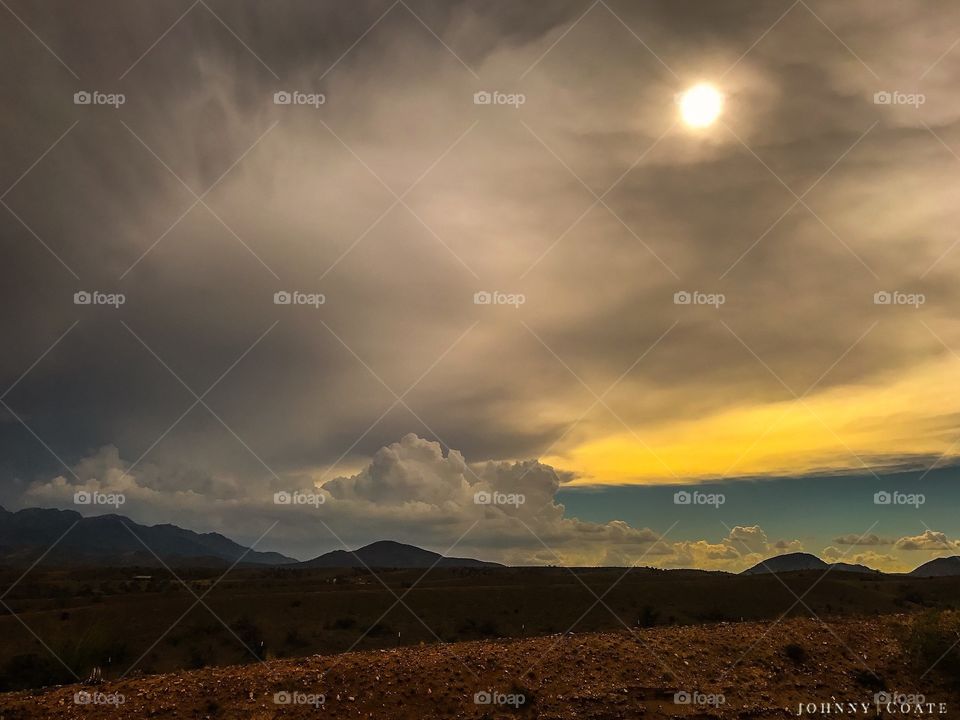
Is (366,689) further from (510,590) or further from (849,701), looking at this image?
(510,590)

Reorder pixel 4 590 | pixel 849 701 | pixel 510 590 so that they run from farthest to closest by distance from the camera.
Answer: pixel 4 590 < pixel 510 590 < pixel 849 701

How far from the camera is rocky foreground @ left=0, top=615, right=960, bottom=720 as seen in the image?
23.4 metres

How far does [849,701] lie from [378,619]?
3541 cm

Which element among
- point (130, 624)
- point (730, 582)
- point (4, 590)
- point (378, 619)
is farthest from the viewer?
point (4, 590)

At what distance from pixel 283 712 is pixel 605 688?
41.6 feet

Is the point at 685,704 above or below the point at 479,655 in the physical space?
below

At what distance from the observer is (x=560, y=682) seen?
26312mm

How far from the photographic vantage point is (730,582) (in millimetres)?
68438

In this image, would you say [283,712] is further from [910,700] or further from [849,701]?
[910,700]

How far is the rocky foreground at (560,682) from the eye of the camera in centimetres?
2339

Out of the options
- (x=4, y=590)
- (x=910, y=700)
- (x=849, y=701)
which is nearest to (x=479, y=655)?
(x=849, y=701)

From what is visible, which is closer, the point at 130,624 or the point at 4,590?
the point at 130,624

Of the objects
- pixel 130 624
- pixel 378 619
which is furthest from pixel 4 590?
pixel 378 619

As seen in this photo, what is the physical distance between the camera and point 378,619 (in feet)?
172
